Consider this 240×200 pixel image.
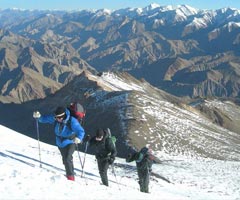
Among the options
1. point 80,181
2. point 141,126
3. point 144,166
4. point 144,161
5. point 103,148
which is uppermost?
point 103,148

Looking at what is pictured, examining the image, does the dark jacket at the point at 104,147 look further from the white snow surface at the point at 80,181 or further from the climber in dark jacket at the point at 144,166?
the climber in dark jacket at the point at 144,166

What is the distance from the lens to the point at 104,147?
1894 centimetres

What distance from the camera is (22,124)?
136750 mm

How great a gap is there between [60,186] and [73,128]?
1.98 m

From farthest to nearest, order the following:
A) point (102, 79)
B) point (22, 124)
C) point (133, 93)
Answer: point (102, 79) < point (22, 124) < point (133, 93)

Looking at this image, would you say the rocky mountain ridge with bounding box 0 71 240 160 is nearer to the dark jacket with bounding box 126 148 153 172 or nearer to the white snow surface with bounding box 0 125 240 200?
the white snow surface with bounding box 0 125 240 200

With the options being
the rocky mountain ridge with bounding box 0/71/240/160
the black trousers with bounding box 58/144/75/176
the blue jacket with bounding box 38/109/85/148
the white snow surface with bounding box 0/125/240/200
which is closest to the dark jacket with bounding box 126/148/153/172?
the white snow surface with bounding box 0/125/240/200

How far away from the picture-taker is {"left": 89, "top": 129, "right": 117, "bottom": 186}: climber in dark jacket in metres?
18.8

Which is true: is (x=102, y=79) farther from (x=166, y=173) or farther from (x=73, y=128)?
(x=73, y=128)

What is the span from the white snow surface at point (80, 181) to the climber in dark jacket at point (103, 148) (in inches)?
29.3

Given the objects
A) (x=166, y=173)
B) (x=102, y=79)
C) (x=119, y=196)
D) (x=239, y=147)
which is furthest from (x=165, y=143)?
(x=102, y=79)

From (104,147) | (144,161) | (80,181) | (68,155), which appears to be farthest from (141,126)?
(68,155)

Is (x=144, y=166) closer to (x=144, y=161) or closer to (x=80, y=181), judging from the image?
(x=144, y=161)

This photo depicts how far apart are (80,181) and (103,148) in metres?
1.77
